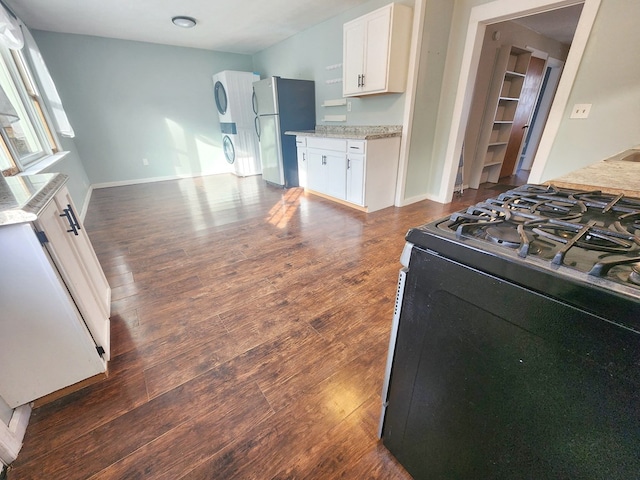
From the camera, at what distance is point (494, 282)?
501 mm

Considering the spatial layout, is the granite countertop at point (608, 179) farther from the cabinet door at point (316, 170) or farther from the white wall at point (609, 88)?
the cabinet door at point (316, 170)

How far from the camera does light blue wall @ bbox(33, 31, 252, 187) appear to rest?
412cm

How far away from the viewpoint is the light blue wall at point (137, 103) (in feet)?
13.5

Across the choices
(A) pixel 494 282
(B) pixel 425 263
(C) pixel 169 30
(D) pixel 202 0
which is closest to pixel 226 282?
(B) pixel 425 263

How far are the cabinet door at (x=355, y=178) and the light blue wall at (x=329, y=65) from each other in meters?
0.71

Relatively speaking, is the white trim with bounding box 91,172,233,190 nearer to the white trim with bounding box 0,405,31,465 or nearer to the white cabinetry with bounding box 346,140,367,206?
the white cabinetry with bounding box 346,140,367,206

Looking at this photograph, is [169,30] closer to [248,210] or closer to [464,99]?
[248,210]

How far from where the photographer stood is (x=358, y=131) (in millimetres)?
3697

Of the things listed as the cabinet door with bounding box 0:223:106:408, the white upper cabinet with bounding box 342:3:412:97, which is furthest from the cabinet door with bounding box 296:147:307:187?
the cabinet door with bounding box 0:223:106:408

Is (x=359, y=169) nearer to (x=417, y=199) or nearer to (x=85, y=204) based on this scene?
(x=417, y=199)

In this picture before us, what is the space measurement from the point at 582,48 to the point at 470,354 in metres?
2.97

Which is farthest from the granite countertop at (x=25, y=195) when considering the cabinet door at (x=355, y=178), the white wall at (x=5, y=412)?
the cabinet door at (x=355, y=178)

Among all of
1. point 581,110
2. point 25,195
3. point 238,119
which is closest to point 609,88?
point 581,110

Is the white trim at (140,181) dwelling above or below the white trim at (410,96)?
below
